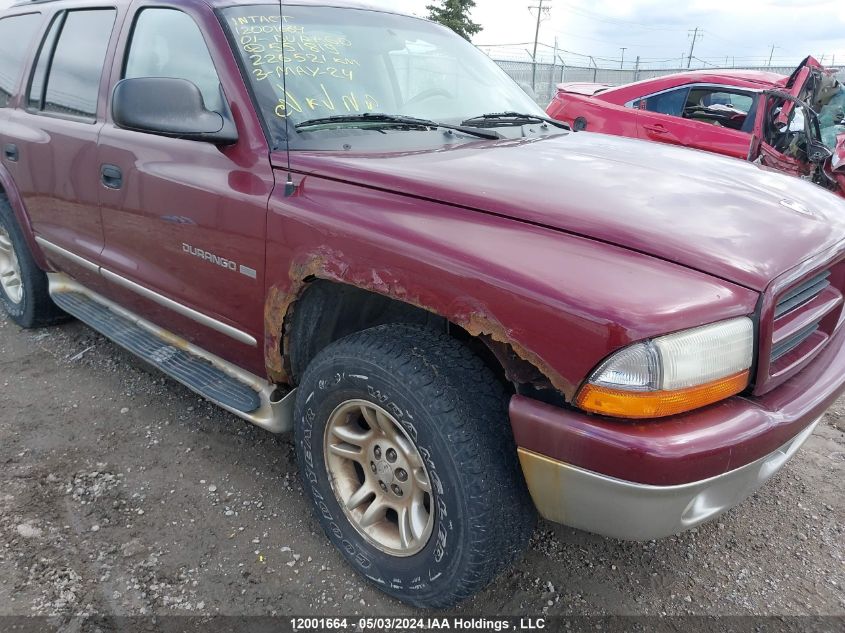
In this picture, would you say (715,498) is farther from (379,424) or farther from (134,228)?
(134,228)

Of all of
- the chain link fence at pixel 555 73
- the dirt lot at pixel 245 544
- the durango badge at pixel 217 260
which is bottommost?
the dirt lot at pixel 245 544

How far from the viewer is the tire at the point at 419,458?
1696 millimetres

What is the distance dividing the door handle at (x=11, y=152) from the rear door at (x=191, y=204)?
3.26ft

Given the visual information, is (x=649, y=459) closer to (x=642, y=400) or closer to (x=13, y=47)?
(x=642, y=400)

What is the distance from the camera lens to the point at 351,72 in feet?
8.02

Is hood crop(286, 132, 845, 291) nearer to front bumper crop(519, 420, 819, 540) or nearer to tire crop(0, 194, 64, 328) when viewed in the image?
front bumper crop(519, 420, 819, 540)

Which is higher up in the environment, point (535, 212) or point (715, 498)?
point (535, 212)

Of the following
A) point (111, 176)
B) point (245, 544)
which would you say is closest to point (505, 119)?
point (111, 176)

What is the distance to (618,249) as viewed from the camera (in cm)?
156

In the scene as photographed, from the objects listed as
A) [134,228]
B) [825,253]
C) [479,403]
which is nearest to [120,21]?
[134,228]

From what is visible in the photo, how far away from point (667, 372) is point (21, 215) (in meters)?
3.56

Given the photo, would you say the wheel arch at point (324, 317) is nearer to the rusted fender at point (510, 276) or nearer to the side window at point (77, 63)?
the rusted fender at point (510, 276)

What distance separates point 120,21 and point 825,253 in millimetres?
2882

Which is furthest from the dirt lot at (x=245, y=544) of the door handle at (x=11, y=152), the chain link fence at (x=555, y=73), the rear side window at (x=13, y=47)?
the chain link fence at (x=555, y=73)
